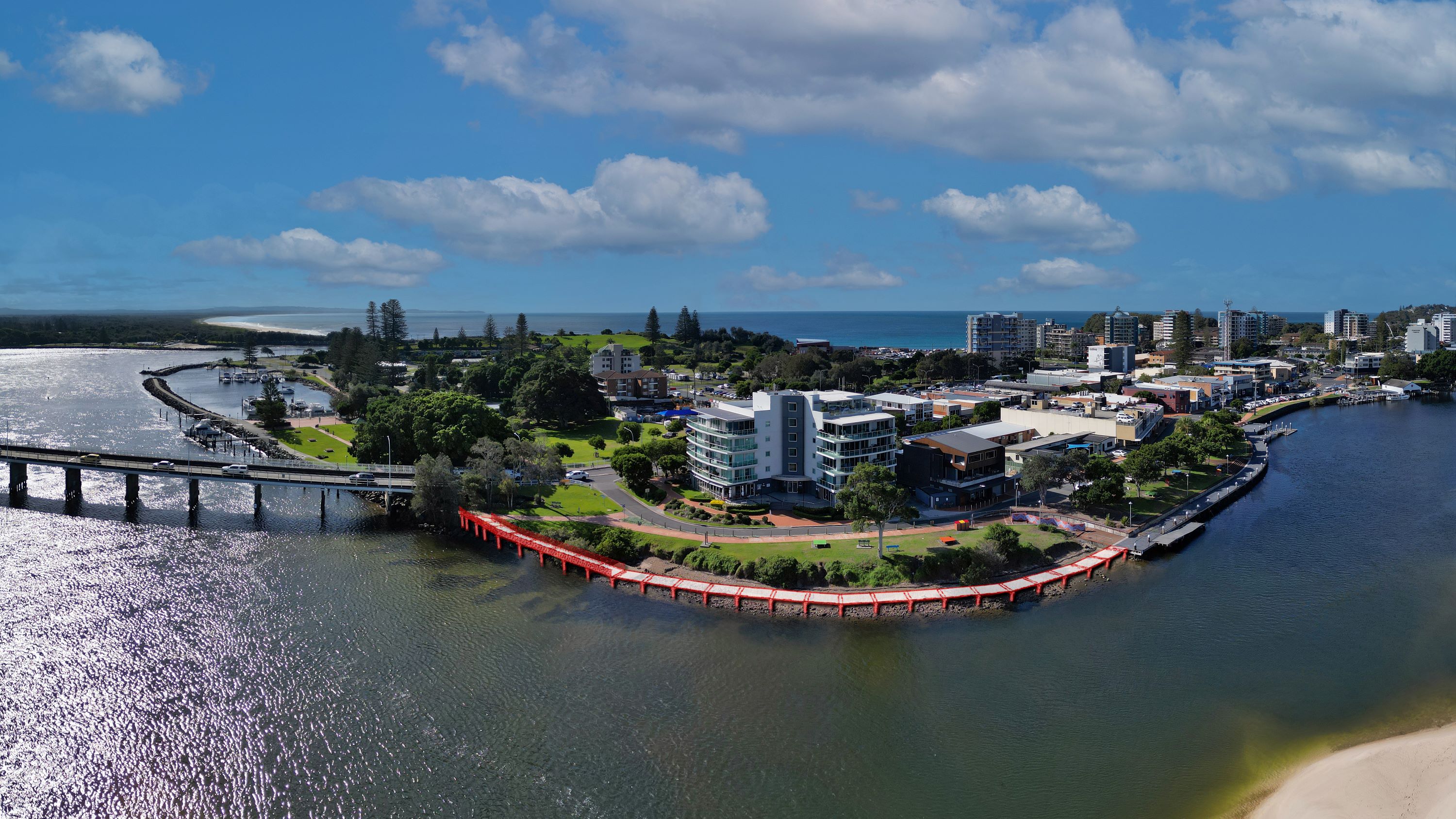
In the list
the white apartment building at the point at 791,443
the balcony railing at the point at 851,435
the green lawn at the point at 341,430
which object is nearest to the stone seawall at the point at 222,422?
the green lawn at the point at 341,430

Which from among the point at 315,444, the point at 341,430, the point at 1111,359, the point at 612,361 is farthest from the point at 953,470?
the point at 1111,359

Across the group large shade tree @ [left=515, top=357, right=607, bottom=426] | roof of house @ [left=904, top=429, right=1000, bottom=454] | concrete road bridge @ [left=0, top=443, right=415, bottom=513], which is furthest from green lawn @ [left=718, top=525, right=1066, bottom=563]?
large shade tree @ [left=515, top=357, right=607, bottom=426]

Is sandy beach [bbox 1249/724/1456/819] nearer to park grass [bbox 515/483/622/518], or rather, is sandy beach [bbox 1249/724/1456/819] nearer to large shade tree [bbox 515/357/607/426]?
park grass [bbox 515/483/622/518]

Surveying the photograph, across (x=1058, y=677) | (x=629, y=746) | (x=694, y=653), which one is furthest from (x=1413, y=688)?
(x=629, y=746)

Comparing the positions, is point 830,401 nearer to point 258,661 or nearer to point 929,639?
point 929,639

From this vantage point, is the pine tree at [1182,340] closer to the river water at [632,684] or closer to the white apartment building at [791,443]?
the river water at [632,684]

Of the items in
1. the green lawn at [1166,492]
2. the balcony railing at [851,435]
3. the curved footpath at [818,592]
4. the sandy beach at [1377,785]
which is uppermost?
the balcony railing at [851,435]

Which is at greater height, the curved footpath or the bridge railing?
the bridge railing
